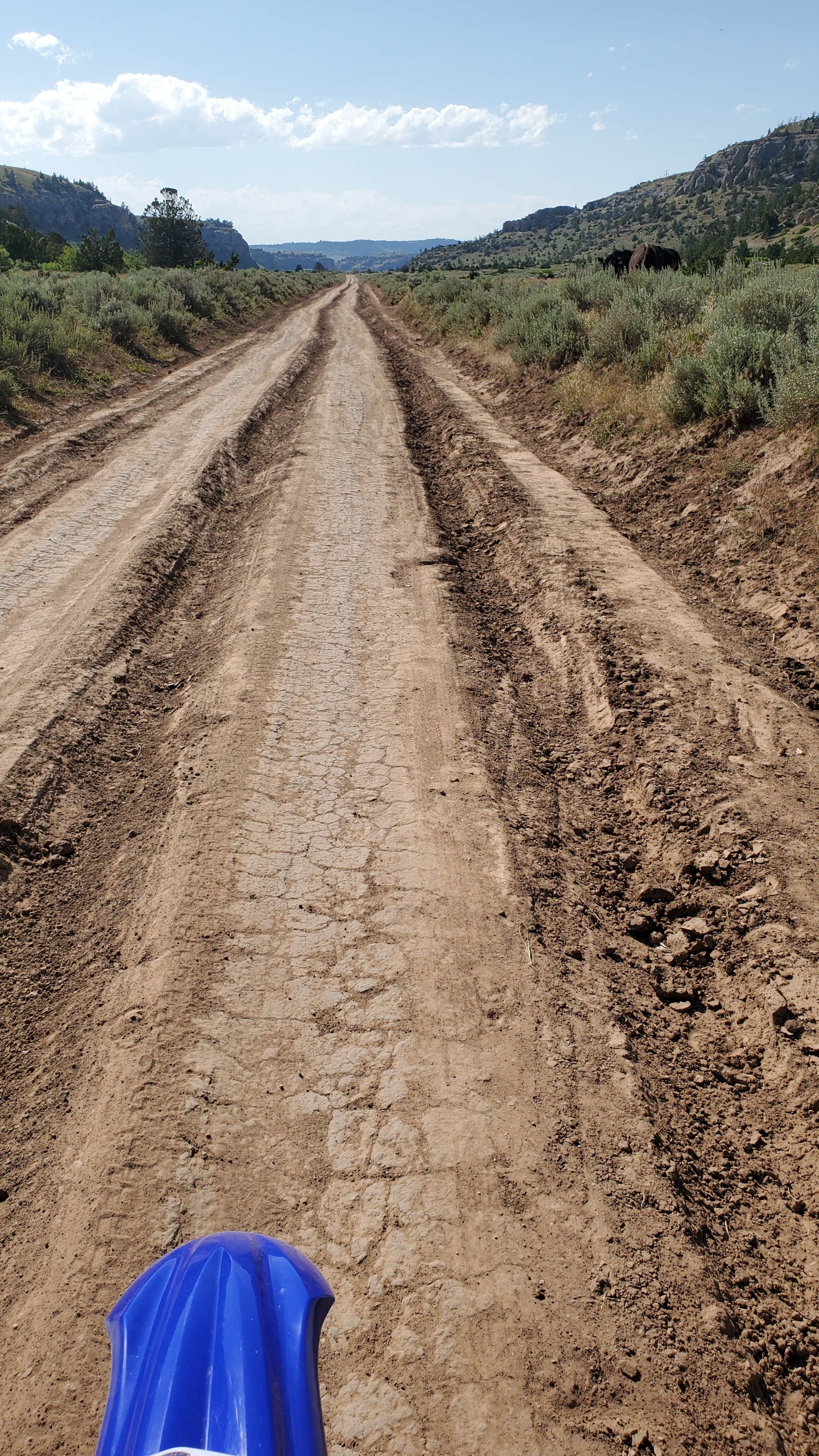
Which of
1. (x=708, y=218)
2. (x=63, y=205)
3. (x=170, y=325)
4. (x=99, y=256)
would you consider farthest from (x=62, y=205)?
(x=170, y=325)

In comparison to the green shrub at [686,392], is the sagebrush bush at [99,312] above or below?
above

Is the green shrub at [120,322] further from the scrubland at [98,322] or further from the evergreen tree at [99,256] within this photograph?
the evergreen tree at [99,256]

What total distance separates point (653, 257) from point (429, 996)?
70.9 feet

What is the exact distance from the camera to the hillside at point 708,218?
5028cm

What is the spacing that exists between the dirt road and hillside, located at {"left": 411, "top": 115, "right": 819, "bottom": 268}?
2532 centimetres

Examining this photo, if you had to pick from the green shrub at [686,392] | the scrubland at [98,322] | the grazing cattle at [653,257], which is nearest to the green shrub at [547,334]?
the green shrub at [686,392]

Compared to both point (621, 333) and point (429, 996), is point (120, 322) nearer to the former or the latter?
point (621, 333)

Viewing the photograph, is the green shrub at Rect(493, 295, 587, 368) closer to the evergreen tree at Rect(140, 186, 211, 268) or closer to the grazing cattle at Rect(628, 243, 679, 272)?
the grazing cattle at Rect(628, 243, 679, 272)

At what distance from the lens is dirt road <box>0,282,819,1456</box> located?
200 cm

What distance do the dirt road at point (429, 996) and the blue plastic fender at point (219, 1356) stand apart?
71 cm

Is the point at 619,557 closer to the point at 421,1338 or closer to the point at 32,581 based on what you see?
the point at 32,581

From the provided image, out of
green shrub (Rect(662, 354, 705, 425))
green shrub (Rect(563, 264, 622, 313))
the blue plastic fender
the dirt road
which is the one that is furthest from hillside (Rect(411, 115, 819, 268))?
the blue plastic fender

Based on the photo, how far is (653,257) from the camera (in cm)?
1903

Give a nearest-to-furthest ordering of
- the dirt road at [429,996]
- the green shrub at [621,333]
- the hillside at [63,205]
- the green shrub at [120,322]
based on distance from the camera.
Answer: the dirt road at [429,996], the green shrub at [621,333], the green shrub at [120,322], the hillside at [63,205]
